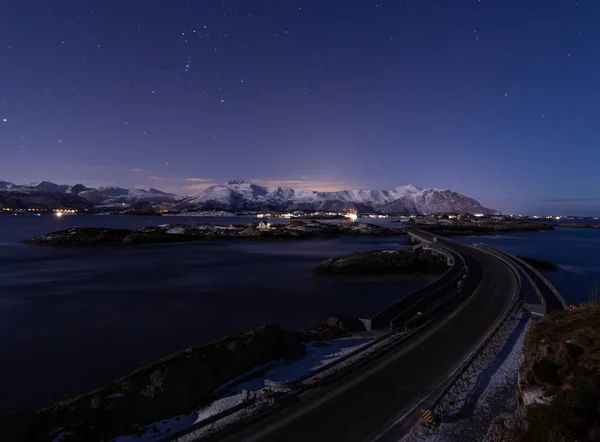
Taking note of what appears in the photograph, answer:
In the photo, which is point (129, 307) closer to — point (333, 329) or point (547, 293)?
point (333, 329)

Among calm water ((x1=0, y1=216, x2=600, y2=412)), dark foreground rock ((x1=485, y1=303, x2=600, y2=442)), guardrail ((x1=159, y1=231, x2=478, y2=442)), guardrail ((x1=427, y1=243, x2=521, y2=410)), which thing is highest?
dark foreground rock ((x1=485, y1=303, x2=600, y2=442))

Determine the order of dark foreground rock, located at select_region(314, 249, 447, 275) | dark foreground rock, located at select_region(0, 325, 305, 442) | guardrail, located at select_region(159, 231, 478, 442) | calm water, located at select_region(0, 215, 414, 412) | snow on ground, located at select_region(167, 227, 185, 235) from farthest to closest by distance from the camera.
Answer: snow on ground, located at select_region(167, 227, 185, 235), dark foreground rock, located at select_region(314, 249, 447, 275), calm water, located at select_region(0, 215, 414, 412), dark foreground rock, located at select_region(0, 325, 305, 442), guardrail, located at select_region(159, 231, 478, 442)

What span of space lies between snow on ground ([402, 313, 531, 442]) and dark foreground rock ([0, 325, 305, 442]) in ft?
25.8

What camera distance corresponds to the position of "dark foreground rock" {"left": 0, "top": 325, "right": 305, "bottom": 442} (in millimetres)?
12531

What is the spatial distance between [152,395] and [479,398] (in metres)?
12.1

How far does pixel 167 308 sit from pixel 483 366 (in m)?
26.0

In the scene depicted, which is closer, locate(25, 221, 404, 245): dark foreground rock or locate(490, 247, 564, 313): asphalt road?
locate(490, 247, 564, 313): asphalt road

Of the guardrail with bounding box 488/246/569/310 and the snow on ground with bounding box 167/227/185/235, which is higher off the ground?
the guardrail with bounding box 488/246/569/310

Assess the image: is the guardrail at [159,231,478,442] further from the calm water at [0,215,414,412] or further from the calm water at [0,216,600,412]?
the calm water at [0,215,414,412]

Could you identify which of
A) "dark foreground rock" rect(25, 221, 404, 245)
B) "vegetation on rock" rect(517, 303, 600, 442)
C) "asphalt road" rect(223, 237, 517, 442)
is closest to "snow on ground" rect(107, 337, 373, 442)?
"asphalt road" rect(223, 237, 517, 442)

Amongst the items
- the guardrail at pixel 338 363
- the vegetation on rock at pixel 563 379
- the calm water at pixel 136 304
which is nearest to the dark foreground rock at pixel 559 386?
the vegetation on rock at pixel 563 379

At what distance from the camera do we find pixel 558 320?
53.3 feet

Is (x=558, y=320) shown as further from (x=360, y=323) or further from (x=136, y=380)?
(x=136, y=380)

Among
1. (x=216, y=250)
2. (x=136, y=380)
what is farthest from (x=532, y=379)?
(x=216, y=250)
